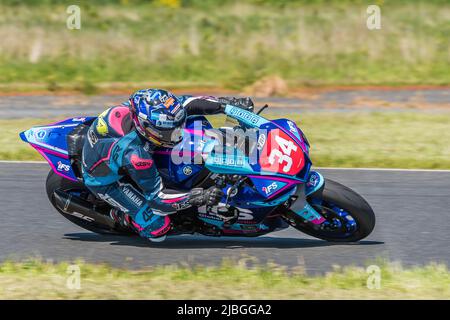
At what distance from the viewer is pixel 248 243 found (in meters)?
8.07

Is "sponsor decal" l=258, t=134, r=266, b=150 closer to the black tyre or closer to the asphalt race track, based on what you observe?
the asphalt race track

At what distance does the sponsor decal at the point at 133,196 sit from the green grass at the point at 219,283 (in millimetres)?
623

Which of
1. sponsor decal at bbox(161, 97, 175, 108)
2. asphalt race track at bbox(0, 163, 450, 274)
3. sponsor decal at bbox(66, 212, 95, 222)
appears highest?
sponsor decal at bbox(161, 97, 175, 108)

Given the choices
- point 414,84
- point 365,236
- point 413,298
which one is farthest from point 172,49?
point 413,298

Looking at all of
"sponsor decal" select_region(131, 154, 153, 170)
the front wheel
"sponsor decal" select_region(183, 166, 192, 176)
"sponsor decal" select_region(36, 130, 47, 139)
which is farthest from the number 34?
"sponsor decal" select_region(36, 130, 47, 139)

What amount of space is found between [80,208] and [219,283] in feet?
6.52

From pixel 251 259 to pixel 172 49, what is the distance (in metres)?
14.7

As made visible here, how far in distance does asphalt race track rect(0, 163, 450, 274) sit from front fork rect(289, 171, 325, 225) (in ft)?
1.40

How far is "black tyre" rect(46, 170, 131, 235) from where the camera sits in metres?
8.15

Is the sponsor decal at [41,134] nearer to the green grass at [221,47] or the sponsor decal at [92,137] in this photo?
the sponsor decal at [92,137]

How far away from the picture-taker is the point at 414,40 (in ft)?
72.1

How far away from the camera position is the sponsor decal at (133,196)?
24.8 feet

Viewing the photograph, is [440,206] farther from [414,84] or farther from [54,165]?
[414,84]
